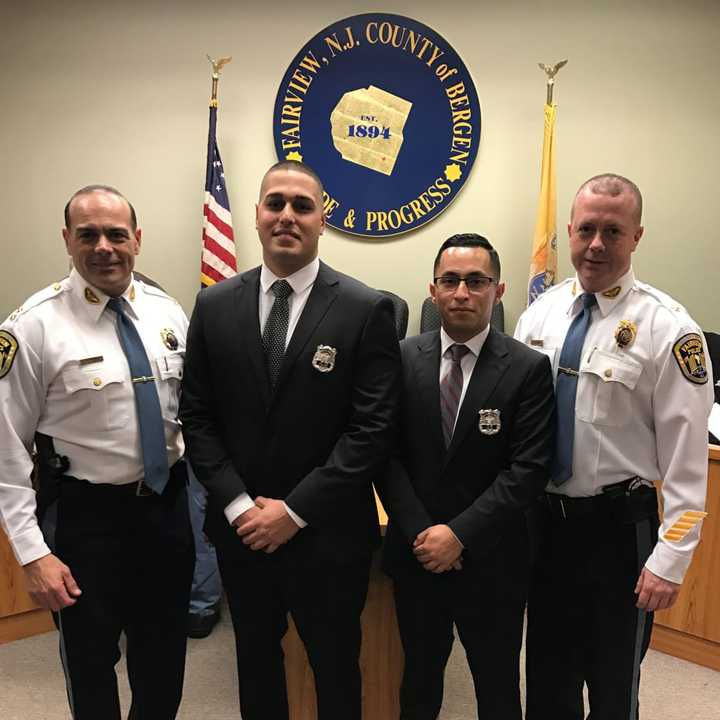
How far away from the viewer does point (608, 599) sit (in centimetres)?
169

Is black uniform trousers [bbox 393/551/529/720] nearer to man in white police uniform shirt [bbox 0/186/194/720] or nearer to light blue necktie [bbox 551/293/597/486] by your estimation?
light blue necktie [bbox 551/293/597/486]

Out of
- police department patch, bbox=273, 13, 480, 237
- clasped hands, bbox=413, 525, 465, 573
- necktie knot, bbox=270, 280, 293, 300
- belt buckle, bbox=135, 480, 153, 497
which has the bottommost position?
clasped hands, bbox=413, 525, 465, 573

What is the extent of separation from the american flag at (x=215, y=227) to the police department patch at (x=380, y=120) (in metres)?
0.39

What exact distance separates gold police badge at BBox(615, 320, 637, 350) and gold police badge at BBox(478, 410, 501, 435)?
357 mm

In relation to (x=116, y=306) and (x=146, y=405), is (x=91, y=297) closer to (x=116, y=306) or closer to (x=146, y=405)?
(x=116, y=306)

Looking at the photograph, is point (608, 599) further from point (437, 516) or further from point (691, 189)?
point (691, 189)

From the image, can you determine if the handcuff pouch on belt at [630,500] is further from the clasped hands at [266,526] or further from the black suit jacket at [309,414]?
the clasped hands at [266,526]

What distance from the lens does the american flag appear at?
147 inches

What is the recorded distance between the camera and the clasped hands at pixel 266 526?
1.60 meters

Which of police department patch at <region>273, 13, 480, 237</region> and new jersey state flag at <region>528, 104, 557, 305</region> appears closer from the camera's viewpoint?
new jersey state flag at <region>528, 104, 557, 305</region>

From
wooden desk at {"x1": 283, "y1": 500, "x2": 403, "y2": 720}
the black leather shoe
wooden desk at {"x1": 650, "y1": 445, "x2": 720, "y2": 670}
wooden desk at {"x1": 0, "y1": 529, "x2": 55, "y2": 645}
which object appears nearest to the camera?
wooden desk at {"x1": 283, "y1": 500, "x2": 403, "y2": 720}

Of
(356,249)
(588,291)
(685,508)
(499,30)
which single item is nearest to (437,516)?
(685,508)

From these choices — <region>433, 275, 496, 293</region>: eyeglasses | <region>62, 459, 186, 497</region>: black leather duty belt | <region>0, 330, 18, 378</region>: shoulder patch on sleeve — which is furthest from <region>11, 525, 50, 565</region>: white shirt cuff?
<region>433, 275, 496, 293</region>: eyeglasses

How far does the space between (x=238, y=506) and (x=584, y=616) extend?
0.92m
